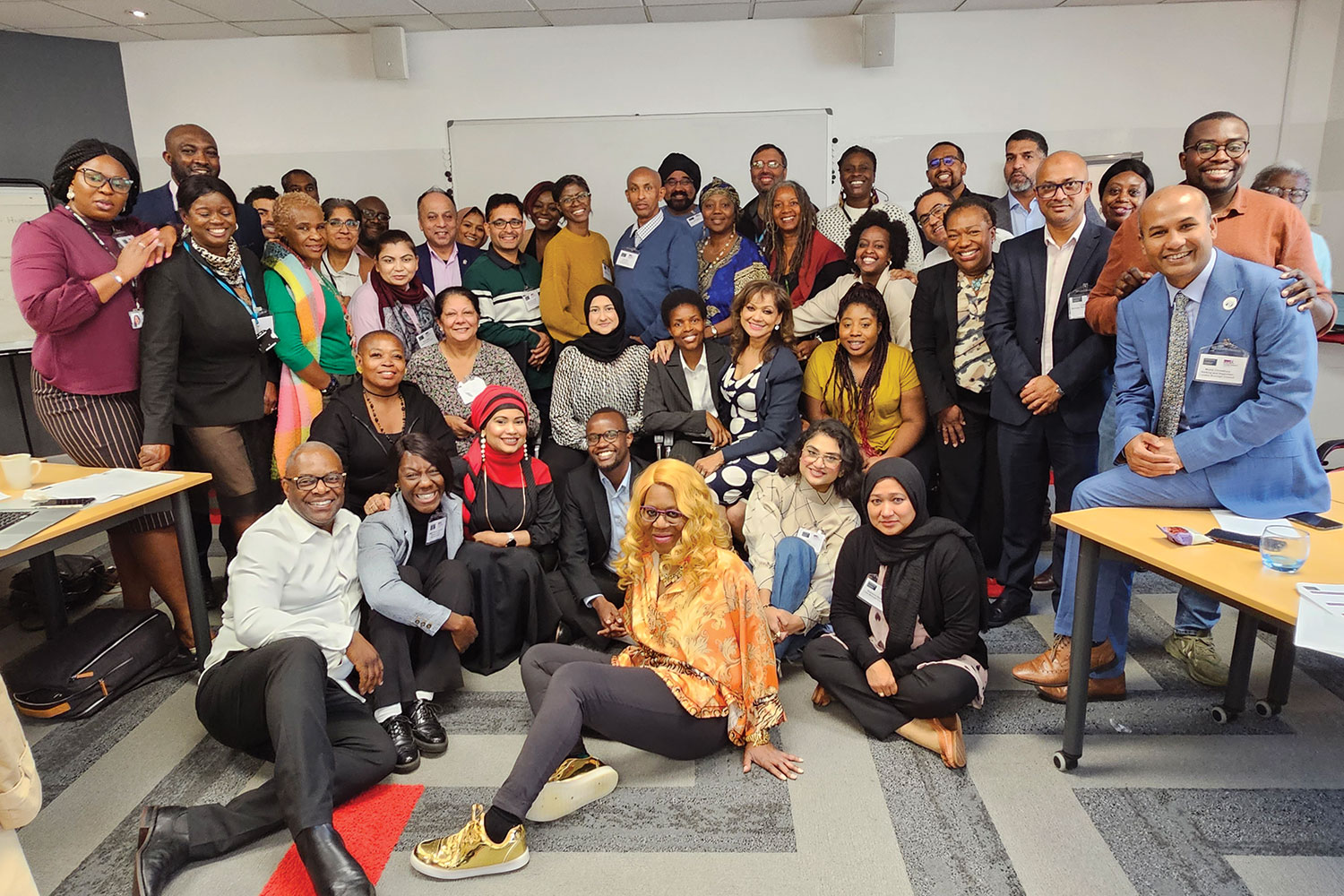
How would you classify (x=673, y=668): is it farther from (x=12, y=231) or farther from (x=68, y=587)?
(x=12, y=231)

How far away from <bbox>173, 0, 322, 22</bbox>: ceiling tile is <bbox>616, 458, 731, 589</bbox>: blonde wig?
4.58 m

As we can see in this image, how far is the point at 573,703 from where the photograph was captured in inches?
82.7

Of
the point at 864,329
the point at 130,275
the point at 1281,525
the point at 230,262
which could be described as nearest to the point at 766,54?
the point at 864,329

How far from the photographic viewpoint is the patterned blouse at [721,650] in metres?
2.27

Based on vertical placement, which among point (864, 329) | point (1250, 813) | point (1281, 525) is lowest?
point (1250, 813)

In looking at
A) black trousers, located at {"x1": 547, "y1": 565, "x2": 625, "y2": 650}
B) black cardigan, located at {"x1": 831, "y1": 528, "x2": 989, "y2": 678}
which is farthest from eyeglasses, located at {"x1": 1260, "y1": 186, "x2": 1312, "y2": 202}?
black trousers, located at {"x1": 547, "y1": 565, "x2": 625, "y2": 650}

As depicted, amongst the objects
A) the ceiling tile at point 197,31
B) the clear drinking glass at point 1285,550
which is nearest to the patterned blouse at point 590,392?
the clear drinking glass at point 1285,550

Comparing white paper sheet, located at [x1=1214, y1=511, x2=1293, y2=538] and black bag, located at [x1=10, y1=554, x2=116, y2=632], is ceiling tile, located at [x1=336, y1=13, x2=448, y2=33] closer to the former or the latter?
black bag, located at [x1=10, y1=554, x2=116, y2=632]

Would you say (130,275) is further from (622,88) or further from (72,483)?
(622,88)

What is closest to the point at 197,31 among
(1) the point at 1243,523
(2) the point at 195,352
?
(2) the point at 195,352

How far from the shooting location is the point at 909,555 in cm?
250

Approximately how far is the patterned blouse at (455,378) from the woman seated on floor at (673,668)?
A: 1354mm

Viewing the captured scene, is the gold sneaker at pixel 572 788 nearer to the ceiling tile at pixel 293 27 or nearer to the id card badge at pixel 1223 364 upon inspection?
the id card badge at pixel 1223 364

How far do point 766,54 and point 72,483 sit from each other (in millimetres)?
4975
